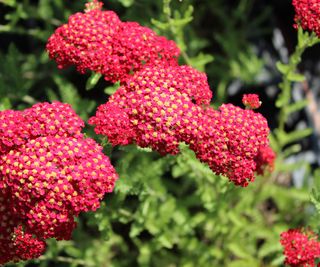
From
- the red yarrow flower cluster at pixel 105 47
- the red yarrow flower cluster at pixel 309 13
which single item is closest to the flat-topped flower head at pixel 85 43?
the red yarrow flower cluster at pixel 105 47

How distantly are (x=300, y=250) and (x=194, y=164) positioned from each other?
3.33 feet

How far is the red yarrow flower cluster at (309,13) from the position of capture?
3.88 metres

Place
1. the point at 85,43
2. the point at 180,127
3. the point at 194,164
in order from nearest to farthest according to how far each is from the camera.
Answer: the point at 180,127, the point at 85,43, the point at 194,164

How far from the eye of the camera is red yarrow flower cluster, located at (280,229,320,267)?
3742mm

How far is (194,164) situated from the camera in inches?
166

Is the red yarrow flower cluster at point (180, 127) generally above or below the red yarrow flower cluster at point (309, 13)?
below

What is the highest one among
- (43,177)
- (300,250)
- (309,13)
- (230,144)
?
(309,13)

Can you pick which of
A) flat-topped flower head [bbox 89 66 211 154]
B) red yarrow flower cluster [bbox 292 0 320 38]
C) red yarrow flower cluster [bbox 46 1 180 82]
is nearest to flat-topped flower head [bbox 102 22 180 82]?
red yarrow flower cluster [bbox 46 1 180 82]

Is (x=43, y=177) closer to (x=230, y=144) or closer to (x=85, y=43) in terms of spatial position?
(x=85, y=43)

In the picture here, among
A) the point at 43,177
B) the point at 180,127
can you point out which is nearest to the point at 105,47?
the point at 180,127

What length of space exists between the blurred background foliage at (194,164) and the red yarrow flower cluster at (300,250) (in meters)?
0.55

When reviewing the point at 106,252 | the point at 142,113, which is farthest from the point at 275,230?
the point at 142,113

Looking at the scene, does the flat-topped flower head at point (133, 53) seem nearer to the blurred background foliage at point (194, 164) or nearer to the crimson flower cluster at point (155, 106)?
the crimson flower cluster at point (155, 106)

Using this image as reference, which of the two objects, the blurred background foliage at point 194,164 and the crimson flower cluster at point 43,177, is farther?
the blurred background foliage at point 194,164
